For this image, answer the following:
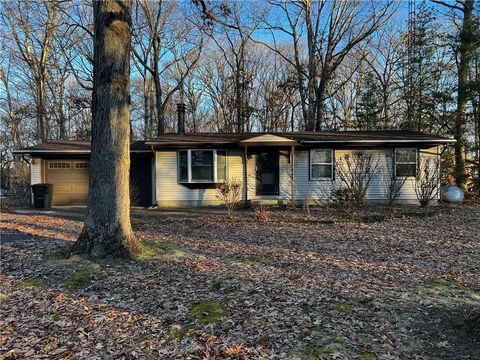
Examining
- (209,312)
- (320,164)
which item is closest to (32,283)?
(209,312)

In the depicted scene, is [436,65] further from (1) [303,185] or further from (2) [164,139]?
(2) [164,139]

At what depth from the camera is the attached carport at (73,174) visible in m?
16.9

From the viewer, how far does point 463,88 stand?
17.6 m

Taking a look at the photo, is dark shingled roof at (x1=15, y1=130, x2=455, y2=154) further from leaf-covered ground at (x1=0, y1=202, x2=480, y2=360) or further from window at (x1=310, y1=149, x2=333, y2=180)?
leaf-covered ground at (x1=0, y1=202, x2=480, y2=360)

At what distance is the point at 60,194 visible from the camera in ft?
56.5

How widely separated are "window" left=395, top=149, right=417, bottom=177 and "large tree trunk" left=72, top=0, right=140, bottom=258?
12.2m

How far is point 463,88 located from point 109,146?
16.9 metres

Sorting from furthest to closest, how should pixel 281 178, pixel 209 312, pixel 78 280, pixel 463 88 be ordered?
1. pixel 463 88
2. pixel 281 178
3. pixel 78 280
4. pixel 209 312

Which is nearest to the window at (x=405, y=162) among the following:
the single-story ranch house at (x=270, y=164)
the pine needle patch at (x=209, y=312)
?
the single-story ranch house at (x=270, y=164)

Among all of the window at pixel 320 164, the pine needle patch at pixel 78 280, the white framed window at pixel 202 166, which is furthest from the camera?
the window at pixel 320 164

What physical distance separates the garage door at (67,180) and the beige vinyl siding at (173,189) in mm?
3729

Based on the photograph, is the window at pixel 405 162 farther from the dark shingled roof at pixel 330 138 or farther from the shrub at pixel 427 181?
the dark shingled roof at pixel 330 138

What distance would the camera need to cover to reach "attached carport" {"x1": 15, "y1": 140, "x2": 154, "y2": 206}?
1692cm

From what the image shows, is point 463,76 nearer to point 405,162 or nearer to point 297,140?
point 405,162
